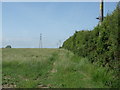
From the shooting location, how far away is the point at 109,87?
8297 millimetres

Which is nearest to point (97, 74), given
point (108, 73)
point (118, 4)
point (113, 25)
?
point (108, 73)

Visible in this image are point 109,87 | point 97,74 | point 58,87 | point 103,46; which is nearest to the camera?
point 109,87

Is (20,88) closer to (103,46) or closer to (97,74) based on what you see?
(97,74)

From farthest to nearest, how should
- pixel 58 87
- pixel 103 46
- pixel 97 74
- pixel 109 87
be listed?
pixel 103 46, pixel 97 74, pixel 58 87, pixel 109 87

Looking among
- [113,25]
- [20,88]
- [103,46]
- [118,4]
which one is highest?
[118,4]

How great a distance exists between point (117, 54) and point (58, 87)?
250cm

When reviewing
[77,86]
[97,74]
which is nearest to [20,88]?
[77,86]

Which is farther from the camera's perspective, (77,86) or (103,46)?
(103,46)

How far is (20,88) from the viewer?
8.88m

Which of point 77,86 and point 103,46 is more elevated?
point 103,46

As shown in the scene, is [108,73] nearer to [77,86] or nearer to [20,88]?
[77,86]

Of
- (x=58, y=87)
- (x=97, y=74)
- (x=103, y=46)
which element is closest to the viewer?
(x=58, y=87)

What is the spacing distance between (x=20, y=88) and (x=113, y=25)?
419 centimetres

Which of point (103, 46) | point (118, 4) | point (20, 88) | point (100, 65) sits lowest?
point (20, 88)
